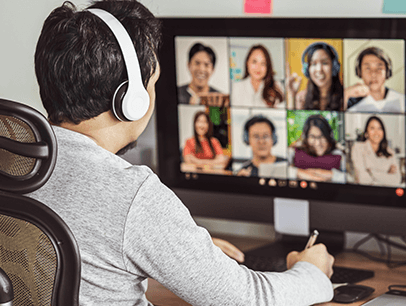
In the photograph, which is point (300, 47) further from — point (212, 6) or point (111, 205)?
point (111, 205)

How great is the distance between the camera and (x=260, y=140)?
1371mm

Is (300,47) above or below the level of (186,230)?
above

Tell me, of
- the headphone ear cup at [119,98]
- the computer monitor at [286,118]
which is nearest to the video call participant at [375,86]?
the computer monitor at [286,118]

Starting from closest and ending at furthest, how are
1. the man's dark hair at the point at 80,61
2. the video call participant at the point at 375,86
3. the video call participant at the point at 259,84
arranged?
1. the man's dark hair at the point at 80,61
2. the video call participant at the point at 375,86
3. the video call participant at the point at 259,84

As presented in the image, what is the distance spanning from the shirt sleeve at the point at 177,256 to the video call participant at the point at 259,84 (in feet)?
1.97

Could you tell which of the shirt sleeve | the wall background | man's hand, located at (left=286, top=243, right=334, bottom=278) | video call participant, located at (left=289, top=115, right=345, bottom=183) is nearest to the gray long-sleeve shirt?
the shirt sleeve

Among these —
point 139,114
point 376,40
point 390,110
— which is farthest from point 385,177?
point 139,114

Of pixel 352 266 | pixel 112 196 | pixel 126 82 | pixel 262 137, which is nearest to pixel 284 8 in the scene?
pixel 262 137

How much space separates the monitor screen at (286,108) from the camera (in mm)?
1230

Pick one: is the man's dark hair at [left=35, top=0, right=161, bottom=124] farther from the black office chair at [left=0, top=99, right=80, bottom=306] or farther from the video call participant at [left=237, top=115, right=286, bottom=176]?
the video call participant at [left=237, top=115, right=286, bottom=176]

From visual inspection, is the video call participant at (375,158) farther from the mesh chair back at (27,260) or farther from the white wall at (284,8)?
the mesh chair back at (27,260)

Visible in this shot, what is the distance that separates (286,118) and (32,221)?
0.79 metres

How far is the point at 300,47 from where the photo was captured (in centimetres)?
129

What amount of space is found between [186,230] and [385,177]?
0.66 metres
